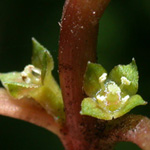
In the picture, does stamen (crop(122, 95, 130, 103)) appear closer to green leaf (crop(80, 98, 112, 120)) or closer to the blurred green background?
green leaf (crop(80, 98, 112, 120))

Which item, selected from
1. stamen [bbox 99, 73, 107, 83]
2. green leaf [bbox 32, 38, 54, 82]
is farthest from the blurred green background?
stamen [bbox 99, 73, 107, 83]

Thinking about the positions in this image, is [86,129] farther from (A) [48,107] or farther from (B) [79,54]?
(B) [79,54]

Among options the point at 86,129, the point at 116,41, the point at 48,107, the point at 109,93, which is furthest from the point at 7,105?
the point at 116,41

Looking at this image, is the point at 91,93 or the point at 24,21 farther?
the point at 24,21

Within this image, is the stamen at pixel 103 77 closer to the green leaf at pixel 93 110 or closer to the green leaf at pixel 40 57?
the green leaf at pixel 93 110

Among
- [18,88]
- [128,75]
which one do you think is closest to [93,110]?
[128,75]
